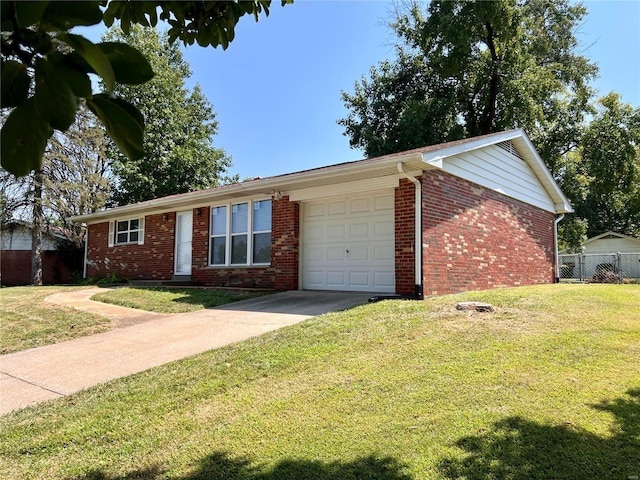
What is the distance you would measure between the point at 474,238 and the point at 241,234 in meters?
6.28

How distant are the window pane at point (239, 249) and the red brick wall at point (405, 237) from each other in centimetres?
498

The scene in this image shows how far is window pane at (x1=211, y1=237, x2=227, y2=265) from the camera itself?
42.3 ft

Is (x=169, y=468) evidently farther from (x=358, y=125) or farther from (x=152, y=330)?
(x=358, y=125)

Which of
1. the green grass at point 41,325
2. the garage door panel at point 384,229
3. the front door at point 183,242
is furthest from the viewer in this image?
the front door at point 183,242

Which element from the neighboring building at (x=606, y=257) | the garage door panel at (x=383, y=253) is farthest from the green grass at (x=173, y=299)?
the neighboring building at (x=606, y=257)

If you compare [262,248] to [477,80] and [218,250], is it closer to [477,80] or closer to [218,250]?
[218,250]

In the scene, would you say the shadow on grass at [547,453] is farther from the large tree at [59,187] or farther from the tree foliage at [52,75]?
the large tree at [59,187]

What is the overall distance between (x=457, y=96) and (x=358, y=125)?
559cm

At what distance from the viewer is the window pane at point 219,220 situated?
508 inches

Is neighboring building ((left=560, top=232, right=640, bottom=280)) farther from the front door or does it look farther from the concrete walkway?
the concrete walkway

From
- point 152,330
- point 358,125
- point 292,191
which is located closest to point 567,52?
point 358,125

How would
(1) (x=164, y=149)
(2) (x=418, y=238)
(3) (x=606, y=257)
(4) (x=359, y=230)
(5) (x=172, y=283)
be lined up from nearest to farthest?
(2) (x=418, y=238) < (4) (x=359, y=230) < (5) (x=172, y=283) < (1) (x=164, y=149) < (3) (x=606, y=257)

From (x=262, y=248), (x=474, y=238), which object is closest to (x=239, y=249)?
(x=262, y=248)

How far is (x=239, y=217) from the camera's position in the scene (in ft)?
40.8
